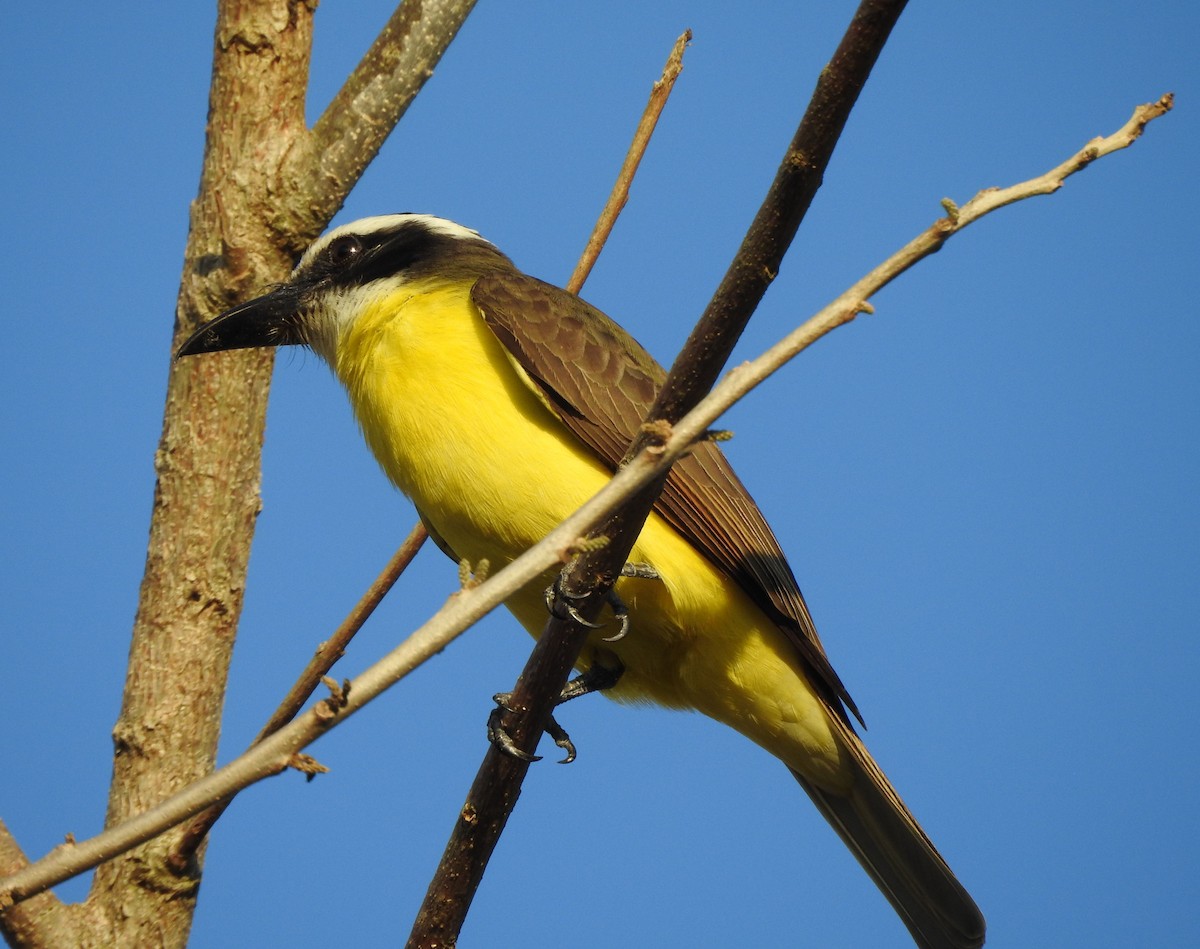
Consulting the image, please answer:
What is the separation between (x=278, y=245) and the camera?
4.74 metres

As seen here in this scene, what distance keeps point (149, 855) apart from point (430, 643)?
2.41m

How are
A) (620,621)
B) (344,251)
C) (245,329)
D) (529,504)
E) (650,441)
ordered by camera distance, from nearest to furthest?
(650,441) < (529,504) < (620,621) < (245,329) < (344,251)

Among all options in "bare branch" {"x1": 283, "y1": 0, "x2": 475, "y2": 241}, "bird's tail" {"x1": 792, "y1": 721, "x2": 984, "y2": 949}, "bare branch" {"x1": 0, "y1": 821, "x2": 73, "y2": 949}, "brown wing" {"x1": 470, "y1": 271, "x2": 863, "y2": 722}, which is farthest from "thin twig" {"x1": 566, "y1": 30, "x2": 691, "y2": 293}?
"bare branch" {"x1": 0, "y1": 821, "x2": 73, "y2": 949}

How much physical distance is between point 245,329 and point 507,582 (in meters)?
2.86

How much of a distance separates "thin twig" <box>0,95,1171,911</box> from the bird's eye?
3.50m

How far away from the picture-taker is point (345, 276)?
5312 millimetres

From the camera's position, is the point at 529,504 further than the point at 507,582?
Yes

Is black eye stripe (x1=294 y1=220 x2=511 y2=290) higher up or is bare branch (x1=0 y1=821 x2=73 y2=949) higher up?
black eye stripe (x1=294 y1=220 x2=511 y2=290)

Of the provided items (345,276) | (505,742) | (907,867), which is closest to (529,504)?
(505,742)

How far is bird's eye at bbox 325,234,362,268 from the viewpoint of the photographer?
5.38 m

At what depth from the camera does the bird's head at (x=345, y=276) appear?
4.62 metres

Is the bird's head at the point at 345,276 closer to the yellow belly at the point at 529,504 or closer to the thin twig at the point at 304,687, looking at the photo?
the yellow belly at the point at 529,504

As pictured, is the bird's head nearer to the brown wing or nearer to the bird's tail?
the brown wing

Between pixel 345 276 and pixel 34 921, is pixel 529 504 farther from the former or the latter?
pixel 34 921
